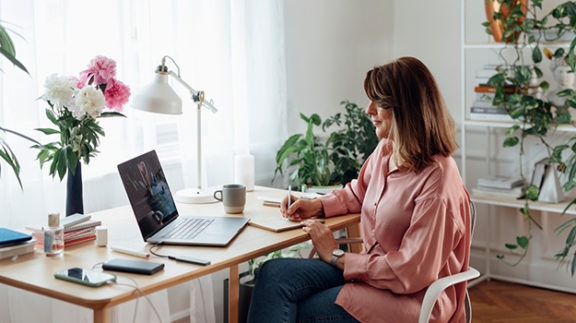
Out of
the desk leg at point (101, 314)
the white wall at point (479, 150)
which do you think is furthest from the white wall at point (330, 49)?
the desk leg at point (101, 314)

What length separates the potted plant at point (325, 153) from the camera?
3646mm

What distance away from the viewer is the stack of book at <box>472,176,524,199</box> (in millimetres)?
4020

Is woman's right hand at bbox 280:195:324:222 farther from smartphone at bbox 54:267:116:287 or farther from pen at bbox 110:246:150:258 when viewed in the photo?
→ smartphone at bbox 54:267:116:287

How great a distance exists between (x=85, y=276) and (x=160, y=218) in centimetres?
51

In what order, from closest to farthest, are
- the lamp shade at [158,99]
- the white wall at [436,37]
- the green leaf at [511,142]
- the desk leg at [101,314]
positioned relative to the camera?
the desk leg at [101,314], the lamp shade at [158,99], the green leaf at [511,142], the white wall at [436,37]

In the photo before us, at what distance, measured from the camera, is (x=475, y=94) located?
4.28 meters

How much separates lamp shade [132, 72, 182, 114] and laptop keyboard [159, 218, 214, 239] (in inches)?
14.4

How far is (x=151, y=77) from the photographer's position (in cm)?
303

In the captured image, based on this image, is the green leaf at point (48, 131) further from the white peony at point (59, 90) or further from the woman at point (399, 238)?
the woman at point (399, 238)

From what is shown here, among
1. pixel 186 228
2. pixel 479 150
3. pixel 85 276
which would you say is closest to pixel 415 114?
pixel 186 228

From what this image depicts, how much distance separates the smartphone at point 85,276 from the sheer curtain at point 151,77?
2.18 ft

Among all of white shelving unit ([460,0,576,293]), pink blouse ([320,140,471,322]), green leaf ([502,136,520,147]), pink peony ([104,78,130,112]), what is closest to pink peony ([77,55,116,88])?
pink peony ([104,78,130,112])

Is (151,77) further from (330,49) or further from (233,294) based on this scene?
(330,49)

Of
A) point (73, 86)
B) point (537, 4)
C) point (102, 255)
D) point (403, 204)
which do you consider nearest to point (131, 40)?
point (73, 86)
